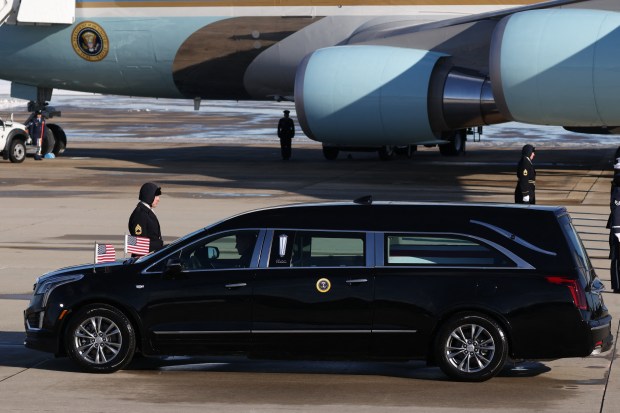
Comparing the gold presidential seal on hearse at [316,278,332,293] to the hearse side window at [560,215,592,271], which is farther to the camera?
the gold presidential seal on hearse at [316,278,332,293]

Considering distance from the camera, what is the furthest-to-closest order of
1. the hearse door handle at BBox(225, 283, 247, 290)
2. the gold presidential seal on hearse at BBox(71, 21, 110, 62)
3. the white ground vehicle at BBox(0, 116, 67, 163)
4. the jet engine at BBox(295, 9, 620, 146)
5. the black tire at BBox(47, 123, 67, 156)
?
the black tire at BBox(47, 123, 67, 156) < the white ground vehicle at BBox(0, 116, 67, 163) < the gold presidential seal on hearse at BBox(71, 21, 110, 62) < the jet engine at BBox(295, 9, 620, 146) < the hearse door handle at BBox(225, 283, 247, 290)

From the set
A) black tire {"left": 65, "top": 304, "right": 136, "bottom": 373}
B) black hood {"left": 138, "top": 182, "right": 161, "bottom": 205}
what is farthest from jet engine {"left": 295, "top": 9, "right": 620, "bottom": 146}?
black tire {"left": 65, "top": 304, "right": 136, "bottom": 373}

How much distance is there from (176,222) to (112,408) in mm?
12769

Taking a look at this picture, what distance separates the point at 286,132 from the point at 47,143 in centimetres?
766

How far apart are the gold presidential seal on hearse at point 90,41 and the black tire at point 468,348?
81.3 feet

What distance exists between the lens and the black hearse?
1121 cm

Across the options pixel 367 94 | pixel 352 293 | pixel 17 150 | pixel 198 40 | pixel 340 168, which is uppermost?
pixel 198 40

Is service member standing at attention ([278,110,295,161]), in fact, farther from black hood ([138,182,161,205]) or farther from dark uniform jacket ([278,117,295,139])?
black hood ([138,182,161,205])

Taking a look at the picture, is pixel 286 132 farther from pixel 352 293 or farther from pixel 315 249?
pixel 352 293

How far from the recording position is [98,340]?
38.1 feet

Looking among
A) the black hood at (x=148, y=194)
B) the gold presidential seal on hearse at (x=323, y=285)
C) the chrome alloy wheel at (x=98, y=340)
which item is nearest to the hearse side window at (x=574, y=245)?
the gold presidential seal on hearse at (x=323, y=285)

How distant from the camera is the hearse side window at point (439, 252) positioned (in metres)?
11.4

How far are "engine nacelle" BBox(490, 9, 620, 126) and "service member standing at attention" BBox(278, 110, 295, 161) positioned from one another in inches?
479

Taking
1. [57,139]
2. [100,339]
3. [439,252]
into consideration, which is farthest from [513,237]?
[57,139]
